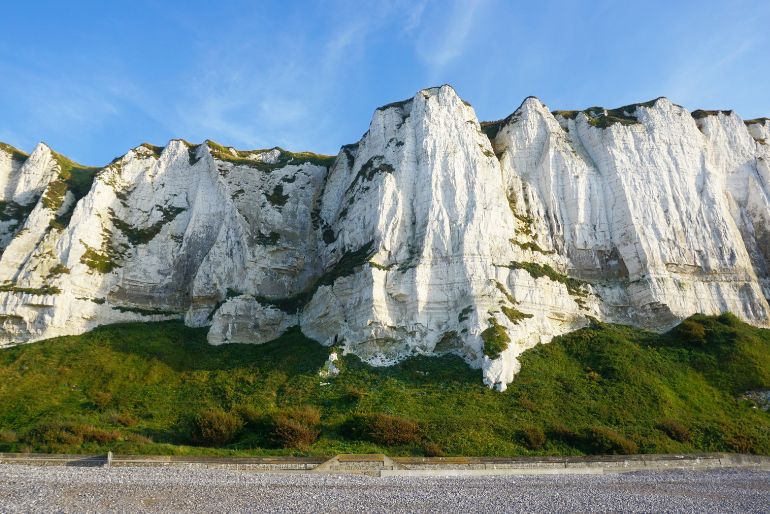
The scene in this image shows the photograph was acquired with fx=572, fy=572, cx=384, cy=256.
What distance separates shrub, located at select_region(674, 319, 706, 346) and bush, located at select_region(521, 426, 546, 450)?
55.7 ft

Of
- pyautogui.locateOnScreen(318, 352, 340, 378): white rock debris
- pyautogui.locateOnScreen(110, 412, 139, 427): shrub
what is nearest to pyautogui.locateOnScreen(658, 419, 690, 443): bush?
pyautogui.locateOnScreen(318, 352, 340, 378): white rock debris

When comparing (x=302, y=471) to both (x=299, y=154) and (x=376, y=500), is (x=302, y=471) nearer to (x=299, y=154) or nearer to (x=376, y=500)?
(x=376, y=500)

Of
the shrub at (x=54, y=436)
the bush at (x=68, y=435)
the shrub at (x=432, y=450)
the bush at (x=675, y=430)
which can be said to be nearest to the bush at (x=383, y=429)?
the shrub at (x=432, y=450)

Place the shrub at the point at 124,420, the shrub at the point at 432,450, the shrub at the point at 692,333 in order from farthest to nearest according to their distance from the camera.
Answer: the shrub at the point at 692,333 < the shrub at the point at 124,420 < the shrub at the point at 432,450

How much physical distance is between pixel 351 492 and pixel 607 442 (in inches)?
588

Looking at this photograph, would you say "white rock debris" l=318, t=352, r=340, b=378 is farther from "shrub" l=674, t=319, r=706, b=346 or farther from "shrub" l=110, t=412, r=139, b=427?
"shrub" l=674, t=319, r=706, b=346

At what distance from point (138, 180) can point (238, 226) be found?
1417 cm

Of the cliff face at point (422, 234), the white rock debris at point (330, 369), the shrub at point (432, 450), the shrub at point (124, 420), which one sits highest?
the cliff face at point (422, 234)

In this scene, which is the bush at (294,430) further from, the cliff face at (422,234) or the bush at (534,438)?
the bush at (534,438)

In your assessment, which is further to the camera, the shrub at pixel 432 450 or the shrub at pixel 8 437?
the shrub at pixel 8 437

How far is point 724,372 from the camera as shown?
35000 millimetres

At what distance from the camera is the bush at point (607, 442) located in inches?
1018

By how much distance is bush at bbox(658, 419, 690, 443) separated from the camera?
2805cm

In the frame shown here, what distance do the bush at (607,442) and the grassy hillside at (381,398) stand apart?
0.05 m
